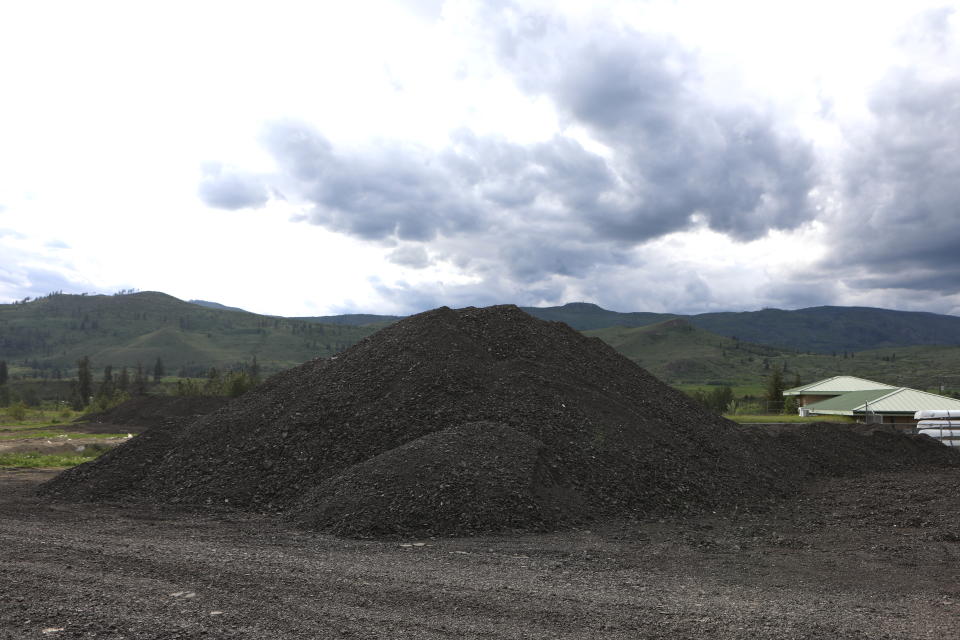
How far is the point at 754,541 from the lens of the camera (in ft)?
33.3

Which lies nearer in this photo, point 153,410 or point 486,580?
point 486,580

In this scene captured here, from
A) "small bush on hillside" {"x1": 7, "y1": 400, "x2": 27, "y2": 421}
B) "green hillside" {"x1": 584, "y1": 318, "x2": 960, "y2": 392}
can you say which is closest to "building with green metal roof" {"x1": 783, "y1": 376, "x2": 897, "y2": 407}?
"small bush on hillside" {"x1": 7, "y1": 400, "x2": 27, "y2": 421}

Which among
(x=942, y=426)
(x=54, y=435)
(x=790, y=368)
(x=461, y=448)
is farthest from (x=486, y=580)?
(x=790, y=368)

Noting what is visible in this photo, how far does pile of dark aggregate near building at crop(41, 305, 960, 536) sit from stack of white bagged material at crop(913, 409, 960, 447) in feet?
22.8

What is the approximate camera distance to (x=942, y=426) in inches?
1043

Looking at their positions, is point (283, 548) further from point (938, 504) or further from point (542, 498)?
point (938, 504)

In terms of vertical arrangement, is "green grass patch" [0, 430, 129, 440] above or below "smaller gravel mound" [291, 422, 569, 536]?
below

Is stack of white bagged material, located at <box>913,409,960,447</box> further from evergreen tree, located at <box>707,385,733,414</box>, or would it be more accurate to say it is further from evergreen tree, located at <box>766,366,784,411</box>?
evergreen tree, located at <box>707,385,733,414</box>

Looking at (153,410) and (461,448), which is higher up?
(461,448)

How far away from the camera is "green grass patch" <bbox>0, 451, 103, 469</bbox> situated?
20.0 metres

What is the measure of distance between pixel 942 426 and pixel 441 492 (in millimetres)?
25674

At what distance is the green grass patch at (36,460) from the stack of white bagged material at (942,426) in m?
31.8

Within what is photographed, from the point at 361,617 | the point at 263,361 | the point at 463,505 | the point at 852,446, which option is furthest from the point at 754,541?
the point at 263,361

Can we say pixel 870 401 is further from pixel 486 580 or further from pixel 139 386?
pixel 139 386
